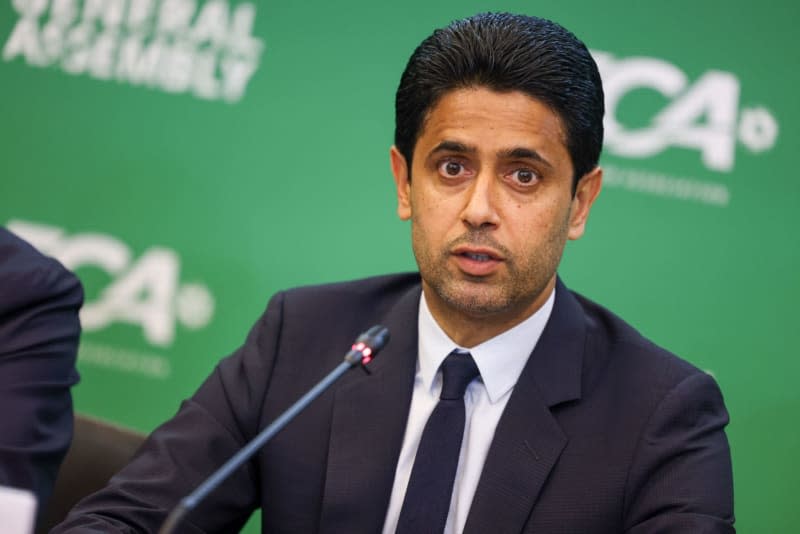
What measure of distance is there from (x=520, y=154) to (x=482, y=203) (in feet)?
0.41

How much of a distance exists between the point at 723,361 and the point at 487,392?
3.52ft

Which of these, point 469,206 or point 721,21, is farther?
point 721,21

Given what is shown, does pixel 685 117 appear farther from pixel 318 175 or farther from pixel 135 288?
pixel 135 288

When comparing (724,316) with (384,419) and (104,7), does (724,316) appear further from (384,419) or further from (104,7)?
(104,7)

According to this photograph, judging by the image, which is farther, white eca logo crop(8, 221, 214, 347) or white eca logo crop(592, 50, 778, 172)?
white eca logo crop(8, 221, 214, 347)

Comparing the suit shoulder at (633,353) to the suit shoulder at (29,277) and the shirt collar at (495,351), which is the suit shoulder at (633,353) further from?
the suit shoulder at (29,277)

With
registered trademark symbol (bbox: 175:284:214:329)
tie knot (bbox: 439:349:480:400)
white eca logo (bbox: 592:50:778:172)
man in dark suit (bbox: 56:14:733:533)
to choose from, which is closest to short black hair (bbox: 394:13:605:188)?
man in dark suit (bbox: 56:14:733:533)

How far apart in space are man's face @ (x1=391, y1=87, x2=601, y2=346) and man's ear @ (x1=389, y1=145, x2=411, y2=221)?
0.46 feet

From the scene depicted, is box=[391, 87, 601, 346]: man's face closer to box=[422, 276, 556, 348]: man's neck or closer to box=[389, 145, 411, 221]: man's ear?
box=[422, 276, 556, 348]: man's neck

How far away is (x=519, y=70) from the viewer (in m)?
2.13

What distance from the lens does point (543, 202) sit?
84.2 inches

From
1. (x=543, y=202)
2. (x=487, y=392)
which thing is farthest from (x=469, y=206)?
(x=487, y=392)

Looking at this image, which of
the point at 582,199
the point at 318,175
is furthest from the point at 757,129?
the point at 318,175

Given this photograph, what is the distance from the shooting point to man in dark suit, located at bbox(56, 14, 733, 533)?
6.80 feet
